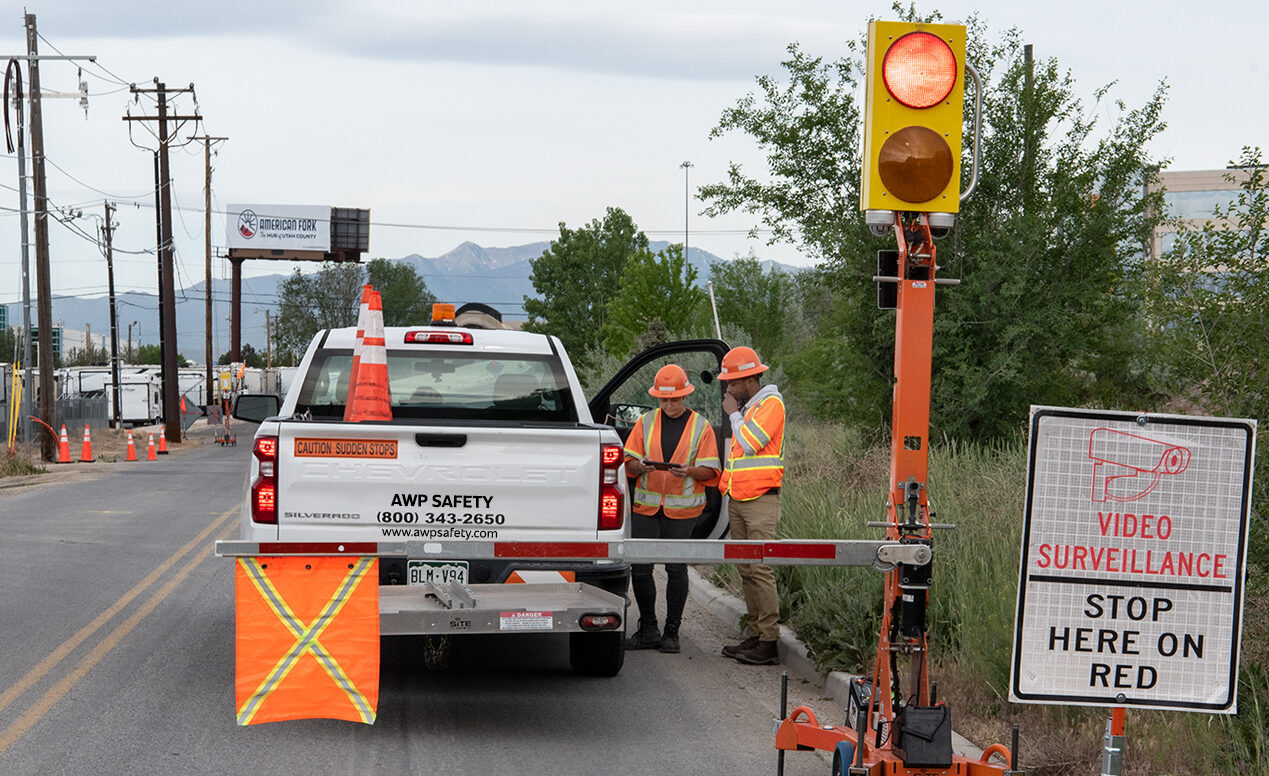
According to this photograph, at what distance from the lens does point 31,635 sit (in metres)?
8.98

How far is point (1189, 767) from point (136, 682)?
18.4 feet

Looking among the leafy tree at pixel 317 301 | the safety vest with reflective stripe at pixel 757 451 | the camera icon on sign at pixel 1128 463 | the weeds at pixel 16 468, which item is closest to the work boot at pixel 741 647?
the safety vest with reflective stripe at pixel 757 451

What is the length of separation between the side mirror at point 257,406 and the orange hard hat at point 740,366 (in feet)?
9.60

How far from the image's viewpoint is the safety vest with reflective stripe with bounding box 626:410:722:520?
873cm

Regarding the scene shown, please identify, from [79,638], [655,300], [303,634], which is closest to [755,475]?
[303,634]

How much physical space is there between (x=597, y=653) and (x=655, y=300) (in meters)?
32.3

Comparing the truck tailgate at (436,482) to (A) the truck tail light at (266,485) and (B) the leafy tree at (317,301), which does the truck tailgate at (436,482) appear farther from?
(B) the leafy tree at (317,301)

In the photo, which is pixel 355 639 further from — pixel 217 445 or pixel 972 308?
pixel 217 445

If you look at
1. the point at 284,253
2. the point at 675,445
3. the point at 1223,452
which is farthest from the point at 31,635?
the point at 284,253

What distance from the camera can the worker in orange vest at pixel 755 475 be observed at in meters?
8.33

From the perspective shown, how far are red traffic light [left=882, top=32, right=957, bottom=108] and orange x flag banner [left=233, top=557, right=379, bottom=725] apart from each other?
2.55 meters

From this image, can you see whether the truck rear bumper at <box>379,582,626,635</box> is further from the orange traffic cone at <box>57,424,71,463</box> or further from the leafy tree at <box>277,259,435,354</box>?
the leafy tree at <box>277,259,435,354</box>

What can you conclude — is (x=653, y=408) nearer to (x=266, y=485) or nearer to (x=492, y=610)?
(x=492, y=610)

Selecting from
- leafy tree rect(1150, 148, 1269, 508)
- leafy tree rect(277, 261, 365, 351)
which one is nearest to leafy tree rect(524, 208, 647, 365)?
leafy tree rect(277, 261, 365, 351)
